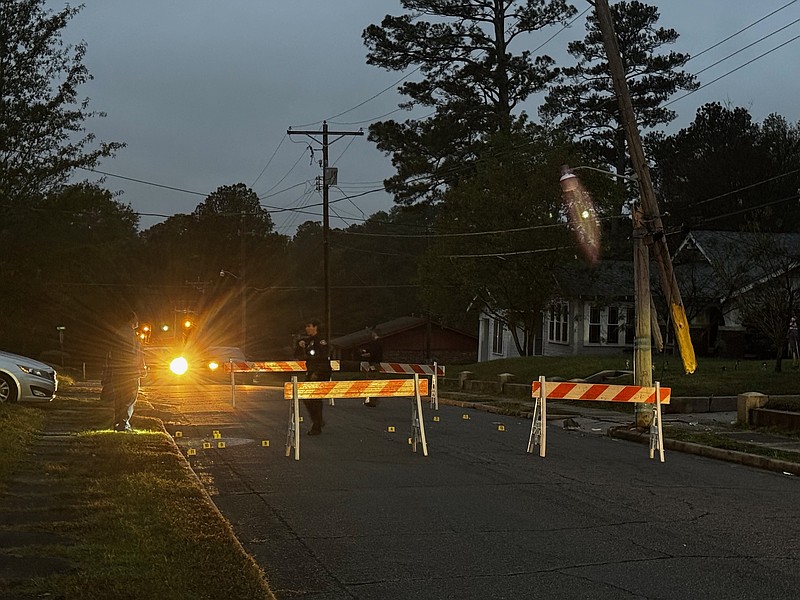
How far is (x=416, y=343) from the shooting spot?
231ft

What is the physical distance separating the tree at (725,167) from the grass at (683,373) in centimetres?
2166

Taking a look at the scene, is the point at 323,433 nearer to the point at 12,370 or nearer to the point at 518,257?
the point at 12,370

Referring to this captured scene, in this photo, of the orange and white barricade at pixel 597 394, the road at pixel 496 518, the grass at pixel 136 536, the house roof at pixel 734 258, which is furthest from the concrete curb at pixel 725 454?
the house roof at pixel 734 258

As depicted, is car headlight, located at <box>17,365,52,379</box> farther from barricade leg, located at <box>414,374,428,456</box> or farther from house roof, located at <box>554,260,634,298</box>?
house roof, located at <box>554,260,634,298</box>

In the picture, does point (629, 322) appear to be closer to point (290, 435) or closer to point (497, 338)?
point (497, 338)

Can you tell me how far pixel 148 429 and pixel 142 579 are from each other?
34.1 ft

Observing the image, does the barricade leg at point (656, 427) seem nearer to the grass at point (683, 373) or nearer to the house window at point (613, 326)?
the grass at point (683, 373)

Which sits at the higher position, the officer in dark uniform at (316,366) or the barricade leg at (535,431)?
the officer in dark uniform at (316,366)

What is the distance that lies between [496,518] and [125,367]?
25.9 ft

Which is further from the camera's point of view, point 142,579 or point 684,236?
point 684,236

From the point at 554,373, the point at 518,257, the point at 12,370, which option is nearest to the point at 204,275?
the point at 518,257

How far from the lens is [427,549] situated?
316 inches

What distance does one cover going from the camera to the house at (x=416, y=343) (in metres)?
68.9

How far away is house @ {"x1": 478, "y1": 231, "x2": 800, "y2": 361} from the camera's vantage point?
A: 35.7 metres
